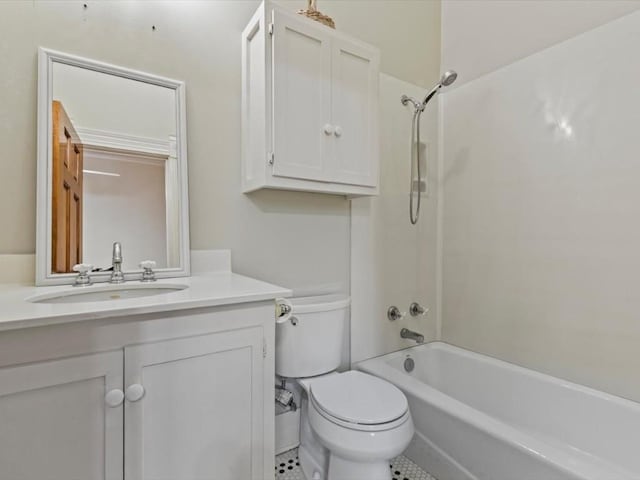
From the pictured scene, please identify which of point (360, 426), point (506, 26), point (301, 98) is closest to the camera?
point (360, 426)

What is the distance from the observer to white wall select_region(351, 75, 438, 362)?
6.24 ft

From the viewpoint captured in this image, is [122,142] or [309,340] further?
[309,340]

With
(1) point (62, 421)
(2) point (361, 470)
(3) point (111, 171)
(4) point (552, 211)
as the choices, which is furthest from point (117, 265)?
(4) point (552, 211)

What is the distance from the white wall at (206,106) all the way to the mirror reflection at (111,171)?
75 millimetres

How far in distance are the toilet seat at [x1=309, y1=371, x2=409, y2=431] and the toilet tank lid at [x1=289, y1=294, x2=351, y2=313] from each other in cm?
31

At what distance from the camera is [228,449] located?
1.00 meters

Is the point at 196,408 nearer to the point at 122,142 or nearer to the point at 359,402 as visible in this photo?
the point at 359,402

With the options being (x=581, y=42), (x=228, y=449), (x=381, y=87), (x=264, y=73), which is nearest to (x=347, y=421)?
(x=228, y=449)

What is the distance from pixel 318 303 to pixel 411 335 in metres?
0.70

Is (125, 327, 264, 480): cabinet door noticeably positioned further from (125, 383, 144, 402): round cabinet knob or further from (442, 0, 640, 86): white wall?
(442, 0, 640, 86): white wall

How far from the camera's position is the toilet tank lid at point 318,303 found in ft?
4.88

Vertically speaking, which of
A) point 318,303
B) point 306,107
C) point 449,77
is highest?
point 449,77

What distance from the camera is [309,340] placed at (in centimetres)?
151

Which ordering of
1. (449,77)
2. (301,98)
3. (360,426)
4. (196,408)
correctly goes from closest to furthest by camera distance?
(196,408), (360,426), (301,98), (449,77)
